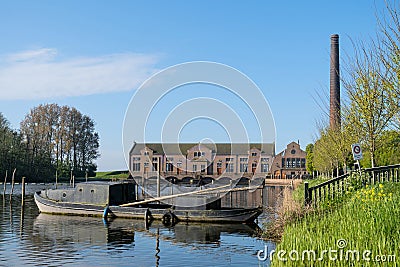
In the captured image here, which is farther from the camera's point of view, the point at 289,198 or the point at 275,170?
the point at 275,170

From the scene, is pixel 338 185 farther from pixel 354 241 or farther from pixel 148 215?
pixel 148 215

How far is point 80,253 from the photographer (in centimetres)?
1742

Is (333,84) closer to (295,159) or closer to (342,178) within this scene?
(342,178)

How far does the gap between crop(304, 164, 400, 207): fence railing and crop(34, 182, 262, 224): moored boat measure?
678 cm

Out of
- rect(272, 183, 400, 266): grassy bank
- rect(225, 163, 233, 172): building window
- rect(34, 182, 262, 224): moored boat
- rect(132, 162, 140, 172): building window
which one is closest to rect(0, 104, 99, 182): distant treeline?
rect(132, 162, 140, 172): building window

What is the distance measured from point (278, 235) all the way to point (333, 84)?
28.7 meters

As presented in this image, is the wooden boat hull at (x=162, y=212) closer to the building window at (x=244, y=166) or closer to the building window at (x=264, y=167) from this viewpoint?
the building window at (x=244, y=166)

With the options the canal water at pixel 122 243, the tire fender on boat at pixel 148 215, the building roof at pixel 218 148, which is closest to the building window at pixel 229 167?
the building roof at pixel 218 148

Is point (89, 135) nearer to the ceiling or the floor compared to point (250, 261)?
nearer to the ceiling

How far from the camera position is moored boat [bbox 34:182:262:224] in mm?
25812

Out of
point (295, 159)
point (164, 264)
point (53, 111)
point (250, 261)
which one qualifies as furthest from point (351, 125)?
point (295, 159)

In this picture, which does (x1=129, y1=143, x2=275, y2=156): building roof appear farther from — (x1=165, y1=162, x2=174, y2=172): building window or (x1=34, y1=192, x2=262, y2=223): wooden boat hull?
(x1=34, y1=192, x2=262, y2=223): wooden boat hull

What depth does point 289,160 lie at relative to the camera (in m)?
88.1

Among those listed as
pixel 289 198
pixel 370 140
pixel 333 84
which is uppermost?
pixel 333 84
